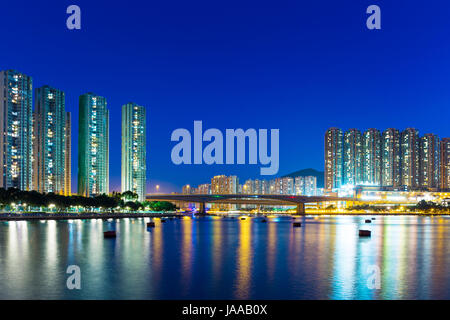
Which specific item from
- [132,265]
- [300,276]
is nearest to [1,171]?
[132,265]

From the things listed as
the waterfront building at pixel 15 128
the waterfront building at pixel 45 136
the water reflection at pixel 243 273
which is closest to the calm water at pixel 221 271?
the water reflection at pixel 243 273

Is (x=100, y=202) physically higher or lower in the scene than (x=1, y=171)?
lower

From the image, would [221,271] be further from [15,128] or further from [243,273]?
[15,128]

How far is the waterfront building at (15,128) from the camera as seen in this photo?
544ft

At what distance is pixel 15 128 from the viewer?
169125mm

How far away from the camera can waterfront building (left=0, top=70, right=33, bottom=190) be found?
16575 cm

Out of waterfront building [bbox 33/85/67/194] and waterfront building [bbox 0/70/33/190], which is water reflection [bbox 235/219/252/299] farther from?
waterfront building [bbox 33/85/67/194]

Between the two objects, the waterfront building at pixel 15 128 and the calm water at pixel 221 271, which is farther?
the waterfront building at pixel 15 128

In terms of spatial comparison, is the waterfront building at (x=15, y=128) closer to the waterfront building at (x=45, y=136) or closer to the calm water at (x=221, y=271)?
the waterfront building at (x=45, y=136)
